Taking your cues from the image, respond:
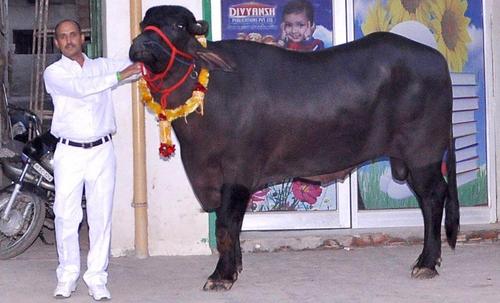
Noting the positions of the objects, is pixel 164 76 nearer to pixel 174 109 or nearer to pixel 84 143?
pixel 174 109

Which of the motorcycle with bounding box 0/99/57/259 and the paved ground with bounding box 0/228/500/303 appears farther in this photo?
the motorcycle with bounding box 0/99/57/259

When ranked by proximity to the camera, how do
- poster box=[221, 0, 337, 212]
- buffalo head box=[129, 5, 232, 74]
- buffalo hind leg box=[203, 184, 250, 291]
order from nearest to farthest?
buffalo head box=[129, 5, 232, 74], buffalo hind leg box=[203, 184, 250, 291], poster box=[221, 0, 337, 212]

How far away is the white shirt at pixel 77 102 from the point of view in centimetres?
689

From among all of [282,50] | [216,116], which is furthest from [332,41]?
[216,116]

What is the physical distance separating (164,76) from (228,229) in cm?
122

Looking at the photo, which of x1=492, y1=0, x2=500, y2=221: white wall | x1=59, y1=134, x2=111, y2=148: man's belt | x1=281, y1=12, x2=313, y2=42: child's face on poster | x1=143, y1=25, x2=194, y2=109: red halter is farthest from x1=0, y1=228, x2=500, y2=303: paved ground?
x1=281, y1=12, x2=313, y2=42: child's face on poster

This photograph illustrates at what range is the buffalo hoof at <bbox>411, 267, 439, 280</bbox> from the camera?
773 cm

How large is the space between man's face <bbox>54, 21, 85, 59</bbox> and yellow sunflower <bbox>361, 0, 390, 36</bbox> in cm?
336

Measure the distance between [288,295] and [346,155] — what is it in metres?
1.24

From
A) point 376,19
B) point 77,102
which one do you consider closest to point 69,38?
point 77,102

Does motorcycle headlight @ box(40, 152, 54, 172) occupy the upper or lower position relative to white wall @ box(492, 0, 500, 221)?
lower

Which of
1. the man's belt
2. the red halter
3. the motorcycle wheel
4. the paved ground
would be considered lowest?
the paved ground

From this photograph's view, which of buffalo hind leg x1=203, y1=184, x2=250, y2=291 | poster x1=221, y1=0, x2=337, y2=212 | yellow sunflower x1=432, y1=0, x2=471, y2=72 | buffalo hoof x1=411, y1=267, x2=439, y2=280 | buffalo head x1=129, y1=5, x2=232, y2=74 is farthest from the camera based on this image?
yellow sunflower x1=432, y1=0, x2=471, y2=72

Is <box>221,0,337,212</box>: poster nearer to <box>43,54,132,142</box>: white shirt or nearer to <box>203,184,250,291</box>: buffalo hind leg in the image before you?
<box>203,184,250,291</box>: buffalo hind leg
